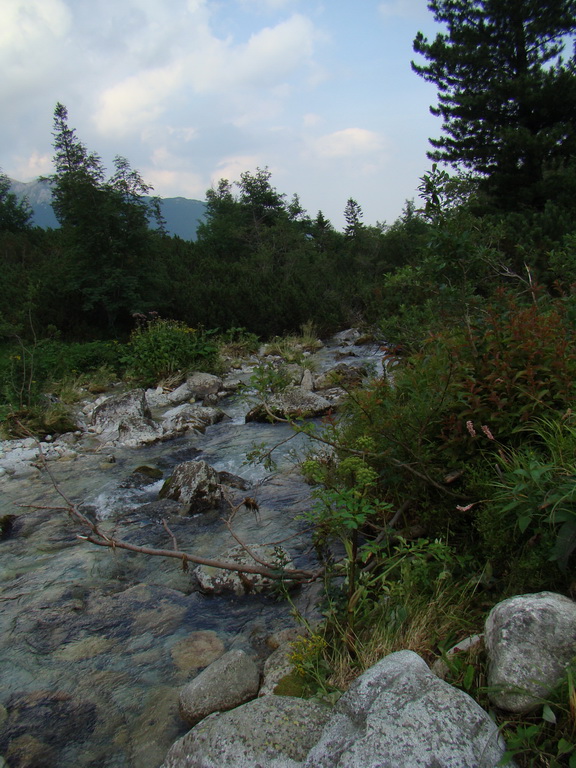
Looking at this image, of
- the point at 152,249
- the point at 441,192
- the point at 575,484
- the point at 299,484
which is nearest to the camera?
the point at 575,484

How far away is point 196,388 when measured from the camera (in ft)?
35.2

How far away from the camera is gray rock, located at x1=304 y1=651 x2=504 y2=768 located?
1.65 metres

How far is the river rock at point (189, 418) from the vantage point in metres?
8.50

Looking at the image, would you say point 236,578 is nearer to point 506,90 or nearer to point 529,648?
point 529,648

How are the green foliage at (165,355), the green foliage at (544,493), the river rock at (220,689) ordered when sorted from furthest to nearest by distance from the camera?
the green foliage at (165,355), the river rock at (220,689), the green foliage at (544,493)

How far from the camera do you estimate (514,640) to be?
6.41ft

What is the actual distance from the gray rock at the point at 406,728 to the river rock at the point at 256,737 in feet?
0.75

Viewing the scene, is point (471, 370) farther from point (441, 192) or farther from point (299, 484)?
point (299, 484)

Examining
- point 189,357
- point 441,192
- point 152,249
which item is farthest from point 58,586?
point 152,249

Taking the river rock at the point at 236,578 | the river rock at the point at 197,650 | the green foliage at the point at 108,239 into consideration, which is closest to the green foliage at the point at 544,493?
the river rock at the point at 236,578

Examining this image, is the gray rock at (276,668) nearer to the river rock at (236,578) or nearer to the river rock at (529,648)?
the river rock at (236,578)

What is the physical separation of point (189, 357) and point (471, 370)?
368 inches

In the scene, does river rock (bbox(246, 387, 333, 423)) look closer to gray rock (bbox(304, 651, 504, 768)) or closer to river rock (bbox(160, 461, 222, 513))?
river rock (bbox(160, 461, 222, 513))

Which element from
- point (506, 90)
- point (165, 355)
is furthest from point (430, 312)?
point (506, 90)
